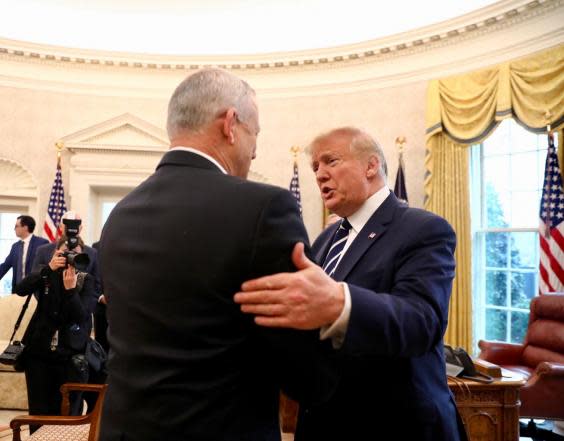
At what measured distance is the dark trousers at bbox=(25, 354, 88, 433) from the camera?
3.48 m

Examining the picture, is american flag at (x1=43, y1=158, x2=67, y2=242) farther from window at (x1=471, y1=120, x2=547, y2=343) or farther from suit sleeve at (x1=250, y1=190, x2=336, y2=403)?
suit sleeve at (x1=250, y1=190, x2=336, y2=403)

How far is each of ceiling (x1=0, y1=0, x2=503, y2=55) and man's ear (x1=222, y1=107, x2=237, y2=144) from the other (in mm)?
8037

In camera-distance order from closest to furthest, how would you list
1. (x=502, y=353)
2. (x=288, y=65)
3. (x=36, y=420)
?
(x=36, y=420) → (x=502, y=353) → (x=288, y=65)

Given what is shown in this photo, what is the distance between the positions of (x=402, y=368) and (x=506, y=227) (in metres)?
6.27

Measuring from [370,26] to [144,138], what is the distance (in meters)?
4.22

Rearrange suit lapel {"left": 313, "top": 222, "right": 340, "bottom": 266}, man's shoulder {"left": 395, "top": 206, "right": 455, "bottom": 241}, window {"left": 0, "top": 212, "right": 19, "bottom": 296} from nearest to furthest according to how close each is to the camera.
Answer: man's shoulder {"left": 395, "top": 206, "right": 455, "bottom": 241} → suit lapel {"left": 313, "top": 222, "right": 340, "bottom": 266} → window {"left": 0, "top": 212, "right": 19, "bottom": 296}

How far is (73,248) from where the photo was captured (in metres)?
3.60

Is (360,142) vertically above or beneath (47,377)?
above

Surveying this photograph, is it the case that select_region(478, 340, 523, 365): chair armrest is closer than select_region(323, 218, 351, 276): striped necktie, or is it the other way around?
select_region(323, 218, 351, 276): striped necktie

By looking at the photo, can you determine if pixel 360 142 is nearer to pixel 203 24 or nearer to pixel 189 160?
pixel 189 160

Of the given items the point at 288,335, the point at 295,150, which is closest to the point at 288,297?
the point at 288,335

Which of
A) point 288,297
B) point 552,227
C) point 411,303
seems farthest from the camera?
point 552,227

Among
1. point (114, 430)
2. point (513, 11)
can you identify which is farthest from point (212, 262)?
point (513, 11)

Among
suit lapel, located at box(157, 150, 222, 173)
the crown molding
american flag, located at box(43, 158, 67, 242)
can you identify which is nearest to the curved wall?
the crown molding
